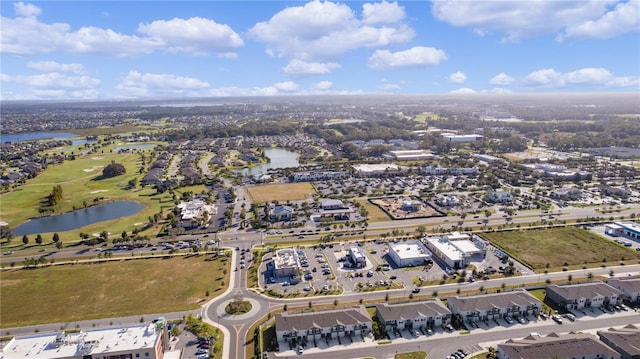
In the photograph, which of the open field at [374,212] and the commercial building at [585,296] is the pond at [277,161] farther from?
the commercial building at [585,296]

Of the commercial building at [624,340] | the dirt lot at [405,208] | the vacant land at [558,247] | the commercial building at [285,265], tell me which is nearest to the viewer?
the commercial building at [624,340]

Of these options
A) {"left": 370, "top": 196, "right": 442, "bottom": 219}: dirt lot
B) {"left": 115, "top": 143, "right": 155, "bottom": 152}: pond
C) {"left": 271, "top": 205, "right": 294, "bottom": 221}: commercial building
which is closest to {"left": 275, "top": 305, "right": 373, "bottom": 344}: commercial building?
{"left": 271, "top": 205, "right": 294, "bottom": 221}: commercial building

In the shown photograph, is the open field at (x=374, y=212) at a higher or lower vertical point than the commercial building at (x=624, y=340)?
higher

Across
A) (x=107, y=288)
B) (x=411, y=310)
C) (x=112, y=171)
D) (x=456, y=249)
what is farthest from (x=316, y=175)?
(x=411, y=310)

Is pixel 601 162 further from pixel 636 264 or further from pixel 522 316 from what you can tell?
pixel 522 316

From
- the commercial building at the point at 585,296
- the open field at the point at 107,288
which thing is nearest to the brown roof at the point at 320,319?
the open field at the point at 107,288

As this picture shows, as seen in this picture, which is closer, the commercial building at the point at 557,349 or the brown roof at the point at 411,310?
the commercial building at the point at 557,349

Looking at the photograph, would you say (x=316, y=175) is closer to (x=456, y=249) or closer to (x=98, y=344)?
(x=456, y=249)
